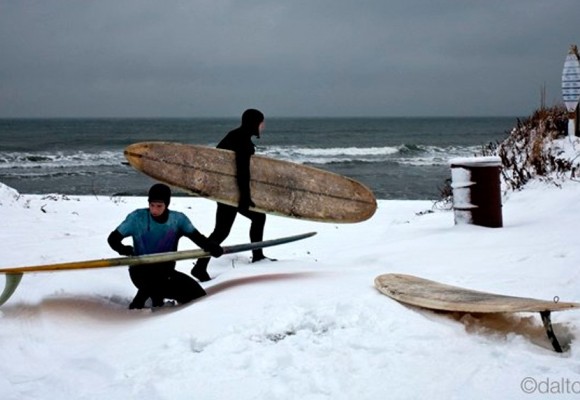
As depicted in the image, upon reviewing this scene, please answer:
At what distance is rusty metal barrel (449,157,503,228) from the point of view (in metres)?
6.17

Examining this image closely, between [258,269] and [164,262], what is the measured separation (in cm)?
111

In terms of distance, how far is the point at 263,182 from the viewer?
5.77 meters

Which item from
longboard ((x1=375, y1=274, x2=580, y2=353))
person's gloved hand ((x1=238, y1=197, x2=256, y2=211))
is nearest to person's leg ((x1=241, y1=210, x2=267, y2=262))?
person's gloved hand ((x1=238, y1=197, x2=256, y2=211))

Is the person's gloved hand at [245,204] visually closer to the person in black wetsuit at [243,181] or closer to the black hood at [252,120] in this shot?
the person in black wetsuit at [243,181]

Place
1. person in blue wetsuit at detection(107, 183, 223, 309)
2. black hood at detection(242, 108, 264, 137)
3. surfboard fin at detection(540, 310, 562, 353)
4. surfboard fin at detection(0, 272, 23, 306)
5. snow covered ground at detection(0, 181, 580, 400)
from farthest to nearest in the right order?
black hood at detection(242, 108, 264, 137) → person in blue wetsuit at detection(107, 183, 223, 309) → surfboard fin at detection(0, 272, 23, 306) → surfboard fin at detection(540, 310, 562, 353) → snow covered ground at detection(0, 181, 580, 400)

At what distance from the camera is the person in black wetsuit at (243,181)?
5.40 m

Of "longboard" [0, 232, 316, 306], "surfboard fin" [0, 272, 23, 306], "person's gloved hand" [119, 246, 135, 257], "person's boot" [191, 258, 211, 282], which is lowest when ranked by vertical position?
"person's boot" [191, 258, 211, 282]

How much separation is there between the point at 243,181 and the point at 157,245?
1418mm

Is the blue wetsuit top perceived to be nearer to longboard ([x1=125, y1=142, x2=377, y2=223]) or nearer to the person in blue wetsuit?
the person in blue wetsuit

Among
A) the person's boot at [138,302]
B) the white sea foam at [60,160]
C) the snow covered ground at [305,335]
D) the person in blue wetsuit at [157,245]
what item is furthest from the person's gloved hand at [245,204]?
the white sea foam at [60,160]

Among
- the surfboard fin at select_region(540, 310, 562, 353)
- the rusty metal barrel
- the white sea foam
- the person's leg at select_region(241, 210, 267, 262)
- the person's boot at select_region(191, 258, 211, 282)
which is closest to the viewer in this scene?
the surfboard fin at select_region(540, 310, 562, 353)

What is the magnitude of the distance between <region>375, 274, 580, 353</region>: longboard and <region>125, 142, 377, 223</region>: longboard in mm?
1813

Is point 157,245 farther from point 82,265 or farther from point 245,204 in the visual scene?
point 245,204

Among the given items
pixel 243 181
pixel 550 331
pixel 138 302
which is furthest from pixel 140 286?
pixel 550 331
